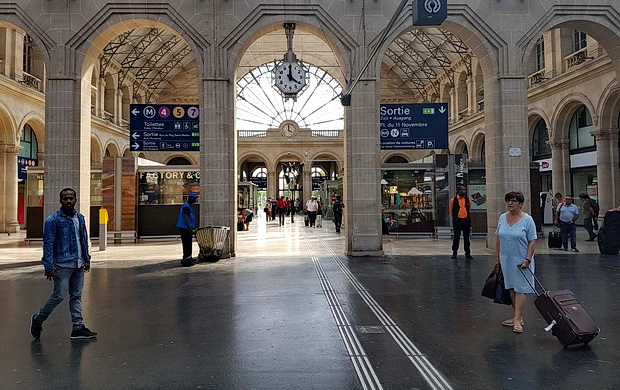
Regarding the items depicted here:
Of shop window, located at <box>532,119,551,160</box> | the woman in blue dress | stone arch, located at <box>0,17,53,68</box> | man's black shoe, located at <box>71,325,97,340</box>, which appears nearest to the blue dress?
the woman in blue dress

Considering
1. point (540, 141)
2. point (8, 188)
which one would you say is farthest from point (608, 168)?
point (8, 188)

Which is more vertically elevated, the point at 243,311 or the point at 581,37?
the point at 581,37

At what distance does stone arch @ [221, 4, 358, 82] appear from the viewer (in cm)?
1141

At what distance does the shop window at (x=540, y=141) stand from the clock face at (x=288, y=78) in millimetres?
18940

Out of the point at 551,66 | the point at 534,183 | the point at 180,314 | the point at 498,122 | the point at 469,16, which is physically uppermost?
the point at 551,66

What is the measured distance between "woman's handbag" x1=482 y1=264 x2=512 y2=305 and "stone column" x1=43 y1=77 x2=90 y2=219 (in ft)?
33.6

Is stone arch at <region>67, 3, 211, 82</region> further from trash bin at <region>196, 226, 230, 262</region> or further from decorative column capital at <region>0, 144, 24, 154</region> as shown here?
decorative column capital at <region>0, 144, 24, 154</region>

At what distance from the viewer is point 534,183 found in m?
16.7

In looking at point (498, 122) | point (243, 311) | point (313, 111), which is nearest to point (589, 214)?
point (498, 122)

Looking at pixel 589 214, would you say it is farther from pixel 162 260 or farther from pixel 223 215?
pixel 162 260

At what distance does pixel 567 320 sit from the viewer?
→ 434 centimetres

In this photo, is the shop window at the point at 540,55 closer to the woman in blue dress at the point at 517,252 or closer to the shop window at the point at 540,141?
the shop window at the point at 540,141

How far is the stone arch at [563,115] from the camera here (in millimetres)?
21234

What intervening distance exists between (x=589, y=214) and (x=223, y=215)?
480 inches
